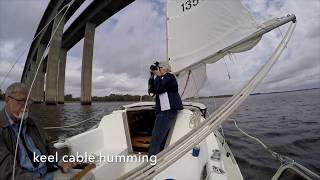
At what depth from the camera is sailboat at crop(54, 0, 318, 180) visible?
92.0 inches

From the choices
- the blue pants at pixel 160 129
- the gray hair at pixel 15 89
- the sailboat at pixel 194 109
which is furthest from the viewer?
the blue pants at pixel 160 129

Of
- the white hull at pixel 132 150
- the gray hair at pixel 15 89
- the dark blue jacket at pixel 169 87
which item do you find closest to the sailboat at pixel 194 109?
the white hull at pixel 132 150

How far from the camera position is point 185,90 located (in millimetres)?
5395

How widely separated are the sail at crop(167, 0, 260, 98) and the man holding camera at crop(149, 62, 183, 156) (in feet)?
1.55

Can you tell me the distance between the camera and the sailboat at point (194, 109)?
2.34 metres

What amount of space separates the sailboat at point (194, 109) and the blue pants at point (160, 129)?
0.80 ft

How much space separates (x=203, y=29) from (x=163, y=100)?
1324mm

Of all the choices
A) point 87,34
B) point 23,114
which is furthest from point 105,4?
point 23,114

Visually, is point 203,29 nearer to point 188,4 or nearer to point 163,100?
point 188,4

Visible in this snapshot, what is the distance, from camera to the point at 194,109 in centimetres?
387

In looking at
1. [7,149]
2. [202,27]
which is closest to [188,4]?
[202,27]

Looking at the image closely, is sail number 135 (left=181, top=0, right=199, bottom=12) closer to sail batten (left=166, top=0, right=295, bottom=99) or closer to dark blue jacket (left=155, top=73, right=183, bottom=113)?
sail batten (left=166, top=0, right=295, bottom=99)

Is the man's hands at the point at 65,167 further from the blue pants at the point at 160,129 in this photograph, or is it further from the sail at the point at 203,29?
the sail at the point at 203,29

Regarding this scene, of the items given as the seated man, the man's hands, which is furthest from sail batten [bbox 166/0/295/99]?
the seated man
